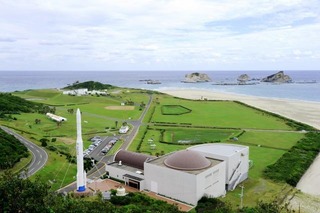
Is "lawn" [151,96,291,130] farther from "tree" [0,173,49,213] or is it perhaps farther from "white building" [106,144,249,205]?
"tree" [0,173,49,213]

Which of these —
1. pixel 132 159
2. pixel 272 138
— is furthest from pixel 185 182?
pixel 272 138

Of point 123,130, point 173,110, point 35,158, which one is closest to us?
point 35,158

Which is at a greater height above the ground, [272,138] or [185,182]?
[185,182]

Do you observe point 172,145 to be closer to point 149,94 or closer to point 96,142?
point 96,142

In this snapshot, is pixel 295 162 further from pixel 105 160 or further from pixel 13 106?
pixel 13 106

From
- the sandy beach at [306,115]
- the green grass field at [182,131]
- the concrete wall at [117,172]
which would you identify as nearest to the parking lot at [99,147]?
the green grass field at [182,131]

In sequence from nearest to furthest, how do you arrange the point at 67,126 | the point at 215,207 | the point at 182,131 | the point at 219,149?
1. the point at 215,207
2. the point at 219,149
3. the point at 182,131
4. the point at 67,126

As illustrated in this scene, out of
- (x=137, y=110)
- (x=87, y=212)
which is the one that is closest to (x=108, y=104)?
(x=137, y=110)
